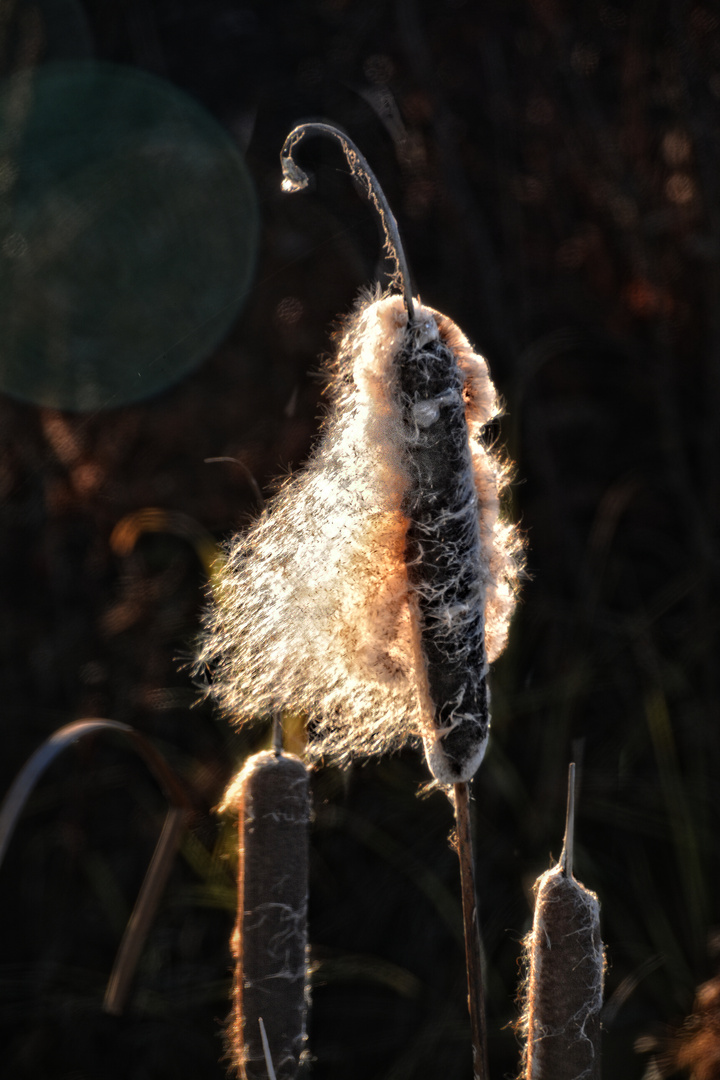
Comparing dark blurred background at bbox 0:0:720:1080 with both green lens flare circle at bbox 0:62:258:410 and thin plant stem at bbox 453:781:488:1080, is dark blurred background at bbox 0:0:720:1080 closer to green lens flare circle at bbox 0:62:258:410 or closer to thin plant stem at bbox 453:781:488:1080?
green lens flare circle at bbox 0:62:258:410

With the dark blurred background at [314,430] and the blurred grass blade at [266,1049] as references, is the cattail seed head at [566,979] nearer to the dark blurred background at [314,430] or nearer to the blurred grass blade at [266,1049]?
the blurred grass blade at [266,1049]

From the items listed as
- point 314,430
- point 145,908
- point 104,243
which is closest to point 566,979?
point 145,908

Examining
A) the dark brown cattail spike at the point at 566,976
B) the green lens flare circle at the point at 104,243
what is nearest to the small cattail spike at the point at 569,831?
the dark brown cattail spike at the point at 566,976

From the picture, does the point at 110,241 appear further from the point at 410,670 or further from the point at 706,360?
the point at 410,670

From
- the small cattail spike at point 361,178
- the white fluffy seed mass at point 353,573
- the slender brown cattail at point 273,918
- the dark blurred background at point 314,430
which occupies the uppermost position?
the dark blurred background at point 314,430

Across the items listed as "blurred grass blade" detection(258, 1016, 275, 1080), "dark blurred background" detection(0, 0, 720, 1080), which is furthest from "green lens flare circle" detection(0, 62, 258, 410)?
"blurred grass blade" detection(258, 1016, 275, 1080)
